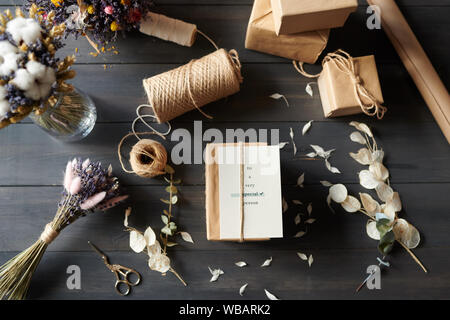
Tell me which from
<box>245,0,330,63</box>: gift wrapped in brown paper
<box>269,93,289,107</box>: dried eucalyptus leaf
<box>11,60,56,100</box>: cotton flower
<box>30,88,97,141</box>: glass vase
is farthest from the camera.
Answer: <box>269,93,289,107</box>: dried eucalyptus leaf

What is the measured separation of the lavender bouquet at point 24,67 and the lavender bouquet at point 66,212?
0.94 ft

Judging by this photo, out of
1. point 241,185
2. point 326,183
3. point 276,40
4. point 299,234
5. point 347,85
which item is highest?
point 276,40

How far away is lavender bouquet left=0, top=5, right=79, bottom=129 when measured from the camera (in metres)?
0.75

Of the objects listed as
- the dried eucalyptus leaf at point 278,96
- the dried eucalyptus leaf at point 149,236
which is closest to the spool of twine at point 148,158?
the dried eucalyptus leaf at point 149,236

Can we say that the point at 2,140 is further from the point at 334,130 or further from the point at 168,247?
the point at 334,130

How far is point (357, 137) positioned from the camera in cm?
118

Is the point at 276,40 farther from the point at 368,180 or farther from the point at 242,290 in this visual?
the point at 242,290

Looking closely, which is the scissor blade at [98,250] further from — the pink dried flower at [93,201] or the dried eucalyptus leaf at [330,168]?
the dried eucalyptus leaf at [330,168]

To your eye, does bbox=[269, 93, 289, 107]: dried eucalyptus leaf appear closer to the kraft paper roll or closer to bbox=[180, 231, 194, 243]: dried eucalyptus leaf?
the kraft paper roll

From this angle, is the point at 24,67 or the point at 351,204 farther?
the point at 351,204

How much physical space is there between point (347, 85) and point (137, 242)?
0.81 meters

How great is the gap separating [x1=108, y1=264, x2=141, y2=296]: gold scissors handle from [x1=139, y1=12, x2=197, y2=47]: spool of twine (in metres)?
0.75

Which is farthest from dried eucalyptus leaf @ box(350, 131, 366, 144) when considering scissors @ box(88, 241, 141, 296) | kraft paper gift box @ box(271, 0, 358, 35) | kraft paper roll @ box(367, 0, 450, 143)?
scissors @ box(88, 241, 141, 296)

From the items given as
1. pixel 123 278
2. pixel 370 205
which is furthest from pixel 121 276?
pixel 370 205
